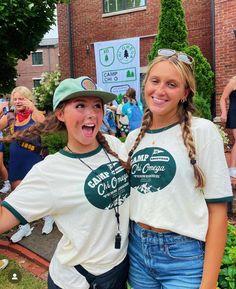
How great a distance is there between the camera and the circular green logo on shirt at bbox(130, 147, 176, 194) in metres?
1.51

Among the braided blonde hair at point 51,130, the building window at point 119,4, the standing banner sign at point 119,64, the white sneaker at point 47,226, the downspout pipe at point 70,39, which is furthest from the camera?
the downspout pipe at point 70,39

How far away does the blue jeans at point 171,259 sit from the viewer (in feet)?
4.88

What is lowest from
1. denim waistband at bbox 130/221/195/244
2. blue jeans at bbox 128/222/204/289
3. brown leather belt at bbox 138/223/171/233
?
blue jeans at bbox 128/222/204/289

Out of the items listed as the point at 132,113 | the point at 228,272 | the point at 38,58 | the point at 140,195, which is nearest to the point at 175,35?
the point at 132,113

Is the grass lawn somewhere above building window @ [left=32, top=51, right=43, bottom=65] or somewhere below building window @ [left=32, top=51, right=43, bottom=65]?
below

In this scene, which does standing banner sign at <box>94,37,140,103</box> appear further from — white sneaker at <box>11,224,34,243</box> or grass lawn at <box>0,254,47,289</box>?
grass lawn at <box>0,254,47,289</box>

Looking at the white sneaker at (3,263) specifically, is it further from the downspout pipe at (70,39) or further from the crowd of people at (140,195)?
the downspout pipe at (70,39)

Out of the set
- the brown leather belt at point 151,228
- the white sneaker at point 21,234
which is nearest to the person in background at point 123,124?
the white sneaker at point 21,234

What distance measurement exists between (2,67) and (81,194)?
7.80 m

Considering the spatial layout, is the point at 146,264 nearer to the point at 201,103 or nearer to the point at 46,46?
the point at 201,103

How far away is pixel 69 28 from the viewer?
43.4 ft

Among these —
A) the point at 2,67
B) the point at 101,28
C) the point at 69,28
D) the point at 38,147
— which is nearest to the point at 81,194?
the point at 38,147

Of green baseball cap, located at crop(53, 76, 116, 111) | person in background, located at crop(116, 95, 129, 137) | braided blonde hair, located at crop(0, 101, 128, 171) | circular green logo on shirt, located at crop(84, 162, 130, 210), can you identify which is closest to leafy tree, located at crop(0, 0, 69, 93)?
person in background, located at crop(116, 95, 129, 137)

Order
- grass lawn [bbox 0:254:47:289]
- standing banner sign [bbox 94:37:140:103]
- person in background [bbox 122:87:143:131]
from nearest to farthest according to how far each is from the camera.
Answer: grass lawn [bbox 0:254:47:289] → person in background [bbox 122:87:143:131] → standing banner sign [bbox 94:37:140:103]
